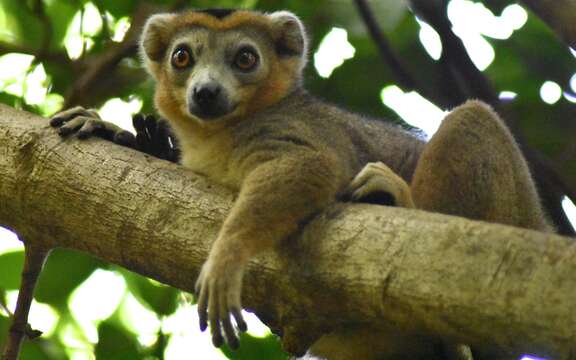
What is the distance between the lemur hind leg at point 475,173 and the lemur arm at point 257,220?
0.66 m

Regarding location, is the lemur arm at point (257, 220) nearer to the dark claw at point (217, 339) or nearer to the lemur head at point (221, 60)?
the dark claw at point (217, 339)

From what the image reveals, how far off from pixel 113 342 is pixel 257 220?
7.57 feet

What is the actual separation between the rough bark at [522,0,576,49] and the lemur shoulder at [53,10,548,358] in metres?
1.05

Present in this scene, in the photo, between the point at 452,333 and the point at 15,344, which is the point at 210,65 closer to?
the point at 15,344

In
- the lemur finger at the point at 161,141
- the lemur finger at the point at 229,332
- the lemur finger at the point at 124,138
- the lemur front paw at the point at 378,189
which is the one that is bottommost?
the lemur finger at the point at 161,141

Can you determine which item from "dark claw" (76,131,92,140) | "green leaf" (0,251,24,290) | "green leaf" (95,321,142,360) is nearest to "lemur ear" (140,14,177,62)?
"dark claw" (76,131,92,140)

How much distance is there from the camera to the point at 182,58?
753 cm

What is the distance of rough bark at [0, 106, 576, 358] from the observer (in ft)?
13.1

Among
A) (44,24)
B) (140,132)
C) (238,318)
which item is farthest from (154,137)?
(238,318)

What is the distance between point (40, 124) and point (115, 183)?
0.97 m

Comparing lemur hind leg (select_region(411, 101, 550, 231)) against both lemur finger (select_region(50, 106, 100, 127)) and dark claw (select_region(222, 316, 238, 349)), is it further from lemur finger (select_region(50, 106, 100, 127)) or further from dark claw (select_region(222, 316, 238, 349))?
lemur finger (select_region(50, 106, 100, 127))

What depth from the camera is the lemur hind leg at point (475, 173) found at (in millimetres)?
6125

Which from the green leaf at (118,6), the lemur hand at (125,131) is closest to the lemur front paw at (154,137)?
the lemur hand at (125,131)

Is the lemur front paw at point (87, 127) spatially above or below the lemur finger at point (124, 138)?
above
